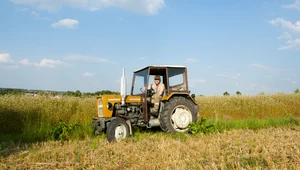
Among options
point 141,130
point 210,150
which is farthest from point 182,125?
point 210,150

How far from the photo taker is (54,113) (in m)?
10.9

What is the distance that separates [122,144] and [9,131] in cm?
617

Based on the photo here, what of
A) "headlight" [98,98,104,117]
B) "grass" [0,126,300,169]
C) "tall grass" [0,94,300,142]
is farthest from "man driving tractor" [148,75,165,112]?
"grass" [0,126,300,169]

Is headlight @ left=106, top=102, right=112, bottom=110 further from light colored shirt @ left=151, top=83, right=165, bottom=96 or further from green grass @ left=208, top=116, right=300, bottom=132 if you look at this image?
green grass @ left=208, top=116, right=300, bottom=132

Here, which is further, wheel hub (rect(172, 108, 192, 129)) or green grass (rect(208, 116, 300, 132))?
green grass (rect(208, 116, 300, 132))

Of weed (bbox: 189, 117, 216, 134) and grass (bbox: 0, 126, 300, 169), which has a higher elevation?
weed (bbox: 189, 117, 216, 134)

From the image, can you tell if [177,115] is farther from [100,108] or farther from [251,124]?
[251,124]

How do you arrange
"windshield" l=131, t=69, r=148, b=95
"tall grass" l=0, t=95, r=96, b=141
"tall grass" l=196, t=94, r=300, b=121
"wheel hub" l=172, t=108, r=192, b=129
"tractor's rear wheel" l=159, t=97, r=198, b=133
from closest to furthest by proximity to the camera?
"tractor's rear wheel" l=159, t=97, r=198, b=133
"wheel hub" l=172, t=108, r=192, b=129
"windshield" l=131, t=69, r=148, b=95
"tall grass" l=0, t=95, r=96, b=141
"tall grass" l=196, t=94, r=300, b=121

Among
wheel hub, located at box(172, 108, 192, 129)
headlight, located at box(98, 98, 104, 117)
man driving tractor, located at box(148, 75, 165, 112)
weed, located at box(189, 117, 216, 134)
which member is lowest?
weed, located at box(189, 117, 216, 134)

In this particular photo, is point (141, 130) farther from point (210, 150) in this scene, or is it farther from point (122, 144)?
point (210, 150)

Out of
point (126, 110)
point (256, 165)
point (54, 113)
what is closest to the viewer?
point (256, 165)

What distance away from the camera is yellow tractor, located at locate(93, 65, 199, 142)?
712cm

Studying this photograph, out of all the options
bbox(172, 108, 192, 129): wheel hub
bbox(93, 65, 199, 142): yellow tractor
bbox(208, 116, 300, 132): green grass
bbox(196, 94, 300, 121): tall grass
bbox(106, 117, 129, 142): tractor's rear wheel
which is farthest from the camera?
bbox(196, 94, 300, 121): tall grass

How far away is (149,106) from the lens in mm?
7805
